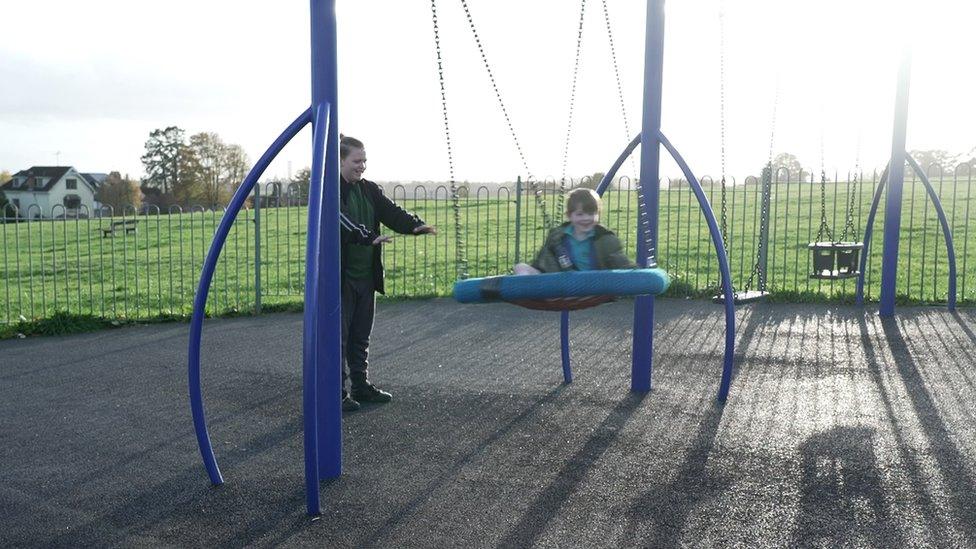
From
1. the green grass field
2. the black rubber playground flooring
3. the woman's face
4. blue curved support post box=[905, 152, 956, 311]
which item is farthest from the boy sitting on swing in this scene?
blue curved support post box=[905, 152, 956, 311]

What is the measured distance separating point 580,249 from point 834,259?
4864 mm

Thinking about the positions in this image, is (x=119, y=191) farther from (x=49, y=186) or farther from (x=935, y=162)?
(x=935, y=162)

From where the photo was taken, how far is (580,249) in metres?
4.95

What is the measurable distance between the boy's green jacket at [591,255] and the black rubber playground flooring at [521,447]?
0.98 m

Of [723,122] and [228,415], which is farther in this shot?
[723,122]

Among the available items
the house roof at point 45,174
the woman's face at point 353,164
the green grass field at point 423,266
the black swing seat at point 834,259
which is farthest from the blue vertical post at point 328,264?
the house roof at point 45,174

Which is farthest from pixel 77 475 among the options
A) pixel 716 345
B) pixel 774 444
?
pixel 716 345

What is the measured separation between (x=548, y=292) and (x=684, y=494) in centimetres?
111

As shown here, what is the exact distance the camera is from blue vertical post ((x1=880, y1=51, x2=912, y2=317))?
9.18m

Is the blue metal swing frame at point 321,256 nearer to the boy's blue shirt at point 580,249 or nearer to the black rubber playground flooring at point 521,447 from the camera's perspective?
the black rubber playground flooring at point 521,447

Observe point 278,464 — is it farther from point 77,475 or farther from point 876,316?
point 876,316

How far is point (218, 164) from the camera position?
6494cm

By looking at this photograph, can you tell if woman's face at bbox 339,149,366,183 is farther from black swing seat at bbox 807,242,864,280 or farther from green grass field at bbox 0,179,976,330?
black swing seat at bbox 807,242,864,280

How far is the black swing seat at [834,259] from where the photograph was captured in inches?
341
